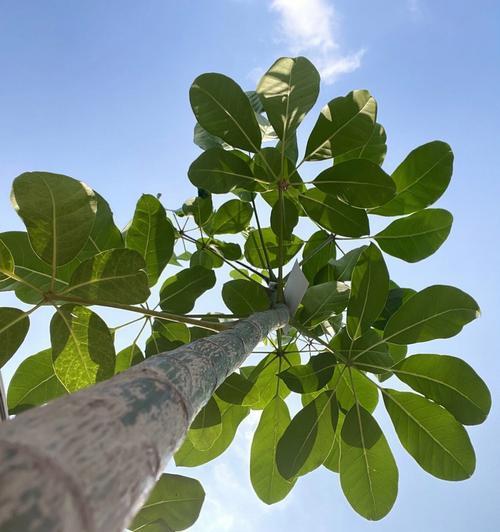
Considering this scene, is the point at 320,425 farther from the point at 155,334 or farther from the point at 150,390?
the point at 150,390

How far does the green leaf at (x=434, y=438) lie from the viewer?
1.38 m

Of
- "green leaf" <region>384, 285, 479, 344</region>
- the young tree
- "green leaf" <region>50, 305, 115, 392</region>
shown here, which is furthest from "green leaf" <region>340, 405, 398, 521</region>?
"green leaf" <region>50, 305, 115, 392</region>

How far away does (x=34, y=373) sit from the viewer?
144cm

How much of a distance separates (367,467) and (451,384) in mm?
386

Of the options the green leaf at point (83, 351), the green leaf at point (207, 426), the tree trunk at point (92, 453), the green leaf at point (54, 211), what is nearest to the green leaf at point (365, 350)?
the green leaf at point (207, 426)

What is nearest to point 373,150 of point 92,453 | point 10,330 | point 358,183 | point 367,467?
point 358,183

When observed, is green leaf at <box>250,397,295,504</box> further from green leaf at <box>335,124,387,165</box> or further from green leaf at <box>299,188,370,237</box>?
green leaf at <box>335,124,387,165</box>

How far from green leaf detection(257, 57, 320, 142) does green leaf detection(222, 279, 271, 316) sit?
1.85 ft

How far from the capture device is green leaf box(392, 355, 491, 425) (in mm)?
1360

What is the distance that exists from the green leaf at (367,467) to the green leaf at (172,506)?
1.66 ft

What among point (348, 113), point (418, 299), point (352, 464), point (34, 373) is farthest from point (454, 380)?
point (34, 373)

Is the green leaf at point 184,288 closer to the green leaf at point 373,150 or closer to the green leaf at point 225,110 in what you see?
the green leaf at point 225,110

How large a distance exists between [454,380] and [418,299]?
0.27 m

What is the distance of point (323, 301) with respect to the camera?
1.45 meters
